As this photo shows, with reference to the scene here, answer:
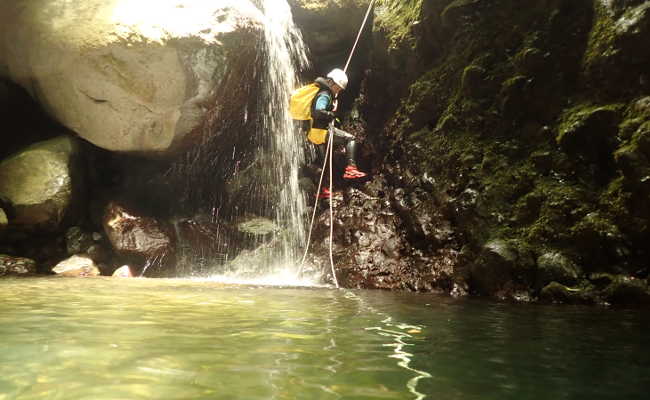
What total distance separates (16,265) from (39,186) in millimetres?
1671

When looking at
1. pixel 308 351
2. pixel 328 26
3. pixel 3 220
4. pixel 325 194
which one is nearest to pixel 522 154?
pixel 325 194

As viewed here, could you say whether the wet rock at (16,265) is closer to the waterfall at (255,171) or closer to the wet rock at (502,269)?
the waterfall at (255,171)

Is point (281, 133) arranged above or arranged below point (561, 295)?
above

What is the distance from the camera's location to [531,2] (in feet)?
22.7

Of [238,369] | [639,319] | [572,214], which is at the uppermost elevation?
[572,214]

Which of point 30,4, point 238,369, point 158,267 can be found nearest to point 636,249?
point 238,369

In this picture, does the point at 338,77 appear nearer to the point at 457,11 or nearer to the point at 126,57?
the point at 457,11

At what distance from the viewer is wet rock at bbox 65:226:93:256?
8.87m

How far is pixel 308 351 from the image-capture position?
244 centimetres

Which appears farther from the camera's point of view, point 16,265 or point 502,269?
point 16,265

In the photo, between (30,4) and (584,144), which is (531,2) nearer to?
(584,144)

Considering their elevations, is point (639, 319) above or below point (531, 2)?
below

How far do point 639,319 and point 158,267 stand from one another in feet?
26.7

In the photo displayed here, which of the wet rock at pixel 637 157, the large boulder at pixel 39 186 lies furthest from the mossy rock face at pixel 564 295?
the large boulder at pixel 39 186
